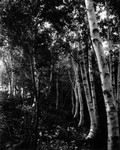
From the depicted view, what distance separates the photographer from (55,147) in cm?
587

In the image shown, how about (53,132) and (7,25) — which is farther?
(53,132)

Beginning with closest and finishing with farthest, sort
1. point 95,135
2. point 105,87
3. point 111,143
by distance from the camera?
point 111,143 < point 105,87 < point 95,135

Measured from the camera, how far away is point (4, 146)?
575 cm

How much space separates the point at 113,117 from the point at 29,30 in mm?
3972

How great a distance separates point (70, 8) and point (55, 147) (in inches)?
245

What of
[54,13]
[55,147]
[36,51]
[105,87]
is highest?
[54,13]

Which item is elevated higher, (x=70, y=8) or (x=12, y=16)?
(x=70, y=8)

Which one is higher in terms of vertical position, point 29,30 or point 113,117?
point 29,30

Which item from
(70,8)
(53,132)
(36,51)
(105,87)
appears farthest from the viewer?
(53,132)

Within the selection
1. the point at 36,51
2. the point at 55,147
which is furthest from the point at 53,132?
the point at 36,51

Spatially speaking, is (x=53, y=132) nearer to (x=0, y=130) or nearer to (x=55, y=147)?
(x=55, y=147)

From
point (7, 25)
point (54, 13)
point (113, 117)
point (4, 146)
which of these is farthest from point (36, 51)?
point (4, 146)

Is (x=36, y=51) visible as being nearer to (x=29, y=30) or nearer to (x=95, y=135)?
(x=29, y=30)

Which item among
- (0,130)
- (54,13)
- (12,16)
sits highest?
(54,13)
